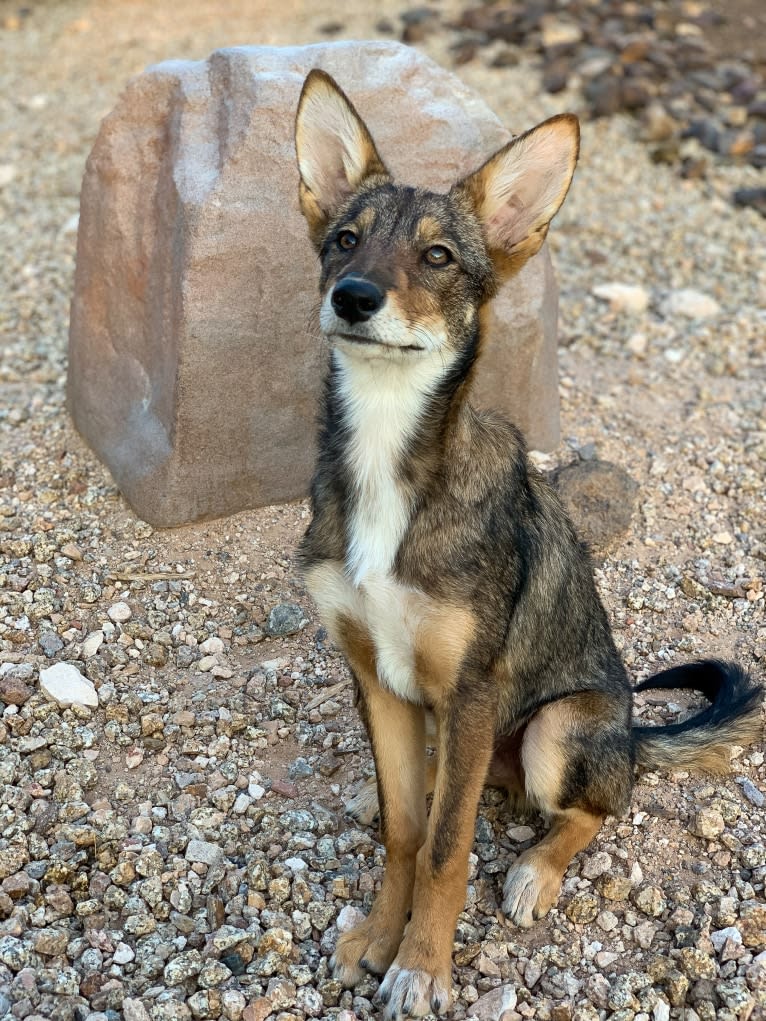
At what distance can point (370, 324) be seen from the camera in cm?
365

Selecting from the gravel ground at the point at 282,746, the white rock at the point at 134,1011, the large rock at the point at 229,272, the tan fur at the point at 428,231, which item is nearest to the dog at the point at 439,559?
the tan fur at the point at 428,231

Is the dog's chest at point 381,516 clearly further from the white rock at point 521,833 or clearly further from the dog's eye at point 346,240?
the white rock at point 521,833

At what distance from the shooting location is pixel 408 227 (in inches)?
158

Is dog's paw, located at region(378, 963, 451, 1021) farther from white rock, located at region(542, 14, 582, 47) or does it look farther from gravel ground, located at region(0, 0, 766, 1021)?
white rock, located at region(542, 14, 582, 47)

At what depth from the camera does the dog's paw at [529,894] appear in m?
4.11

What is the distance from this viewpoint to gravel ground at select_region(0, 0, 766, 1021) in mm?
3857

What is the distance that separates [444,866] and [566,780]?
0.62 meters

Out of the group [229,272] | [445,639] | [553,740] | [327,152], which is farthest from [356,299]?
Answer: [229,272]

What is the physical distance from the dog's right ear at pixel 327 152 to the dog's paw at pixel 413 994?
270 centimetres

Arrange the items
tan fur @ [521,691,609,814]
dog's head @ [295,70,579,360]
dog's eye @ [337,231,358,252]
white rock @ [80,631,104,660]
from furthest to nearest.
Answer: white rock @ [80,631,104,660]
tan fur @ [521,691,609,814]
dog's eye @ [337,231,358,252]
dog's head @ [295,70,579,360]


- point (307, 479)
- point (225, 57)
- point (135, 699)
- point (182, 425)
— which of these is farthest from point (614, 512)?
point (225, 57)

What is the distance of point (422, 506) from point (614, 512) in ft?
7.87

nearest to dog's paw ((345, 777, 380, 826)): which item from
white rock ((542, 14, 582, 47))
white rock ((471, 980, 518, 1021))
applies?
white rock ((471, 980, 518, 1021))

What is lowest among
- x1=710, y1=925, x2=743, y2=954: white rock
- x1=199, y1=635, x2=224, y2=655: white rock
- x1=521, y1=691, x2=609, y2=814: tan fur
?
x1=199, y1=635, x2=224, y2=655: white rock
